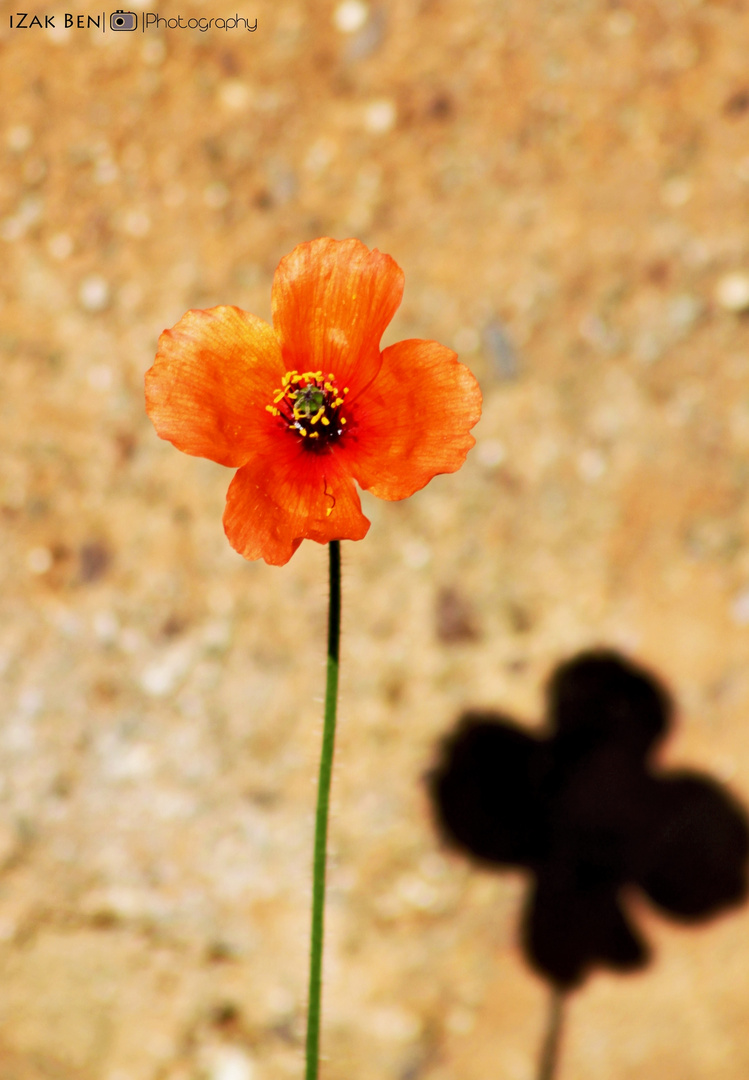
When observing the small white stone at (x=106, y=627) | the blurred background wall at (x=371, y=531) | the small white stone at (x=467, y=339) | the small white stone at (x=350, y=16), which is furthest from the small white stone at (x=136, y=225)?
the small white stone at (x=106, y=627)

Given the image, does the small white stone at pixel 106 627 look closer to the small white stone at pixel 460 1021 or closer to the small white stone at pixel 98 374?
the small white stone at pixel 98 374

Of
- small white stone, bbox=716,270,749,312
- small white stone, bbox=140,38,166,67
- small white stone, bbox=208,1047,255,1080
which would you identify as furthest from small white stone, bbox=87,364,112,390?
small white stone, bbox=208,1047,255,1080

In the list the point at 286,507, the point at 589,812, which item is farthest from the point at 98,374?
the point at 589,812

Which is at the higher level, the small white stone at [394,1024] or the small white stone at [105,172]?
the small white stone at [105,172]

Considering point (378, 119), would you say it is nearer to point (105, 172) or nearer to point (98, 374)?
point (105, 172)

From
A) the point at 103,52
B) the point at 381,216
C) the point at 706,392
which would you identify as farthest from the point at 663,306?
the point at 103,52

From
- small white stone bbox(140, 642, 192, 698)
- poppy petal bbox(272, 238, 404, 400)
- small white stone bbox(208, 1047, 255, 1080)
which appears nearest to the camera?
poppy petal bbox(272, 238, 404, 400)

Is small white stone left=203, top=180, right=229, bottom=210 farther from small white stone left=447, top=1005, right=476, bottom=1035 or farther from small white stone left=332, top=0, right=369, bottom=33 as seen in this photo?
small white stone left=447, top=1005, right=476, bottom=1035

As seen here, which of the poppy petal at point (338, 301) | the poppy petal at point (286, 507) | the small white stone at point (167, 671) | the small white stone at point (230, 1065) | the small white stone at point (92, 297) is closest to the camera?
the poppy petal at point (286, 507)
